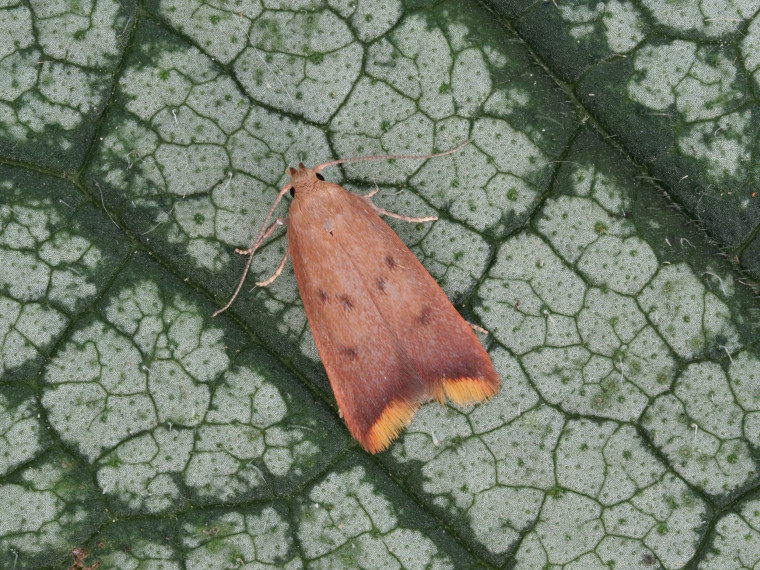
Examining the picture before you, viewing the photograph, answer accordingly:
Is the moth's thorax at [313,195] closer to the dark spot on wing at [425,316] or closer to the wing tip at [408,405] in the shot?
the dark spot on wing at [425,316]

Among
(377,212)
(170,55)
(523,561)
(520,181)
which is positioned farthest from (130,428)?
(520,181)

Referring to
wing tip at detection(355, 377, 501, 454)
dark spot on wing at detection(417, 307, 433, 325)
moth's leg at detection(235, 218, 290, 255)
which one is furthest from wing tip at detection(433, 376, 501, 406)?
moth's leg at detection(235, 218, 290, 255)

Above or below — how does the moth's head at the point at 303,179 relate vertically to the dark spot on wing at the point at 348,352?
above

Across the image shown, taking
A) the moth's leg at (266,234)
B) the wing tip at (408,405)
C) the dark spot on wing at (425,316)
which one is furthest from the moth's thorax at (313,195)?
the wing tip at (408,405)

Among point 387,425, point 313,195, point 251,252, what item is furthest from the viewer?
point 251,252

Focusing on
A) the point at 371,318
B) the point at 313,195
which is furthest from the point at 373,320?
the point at 313,195

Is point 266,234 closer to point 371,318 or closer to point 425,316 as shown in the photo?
point 371,318
